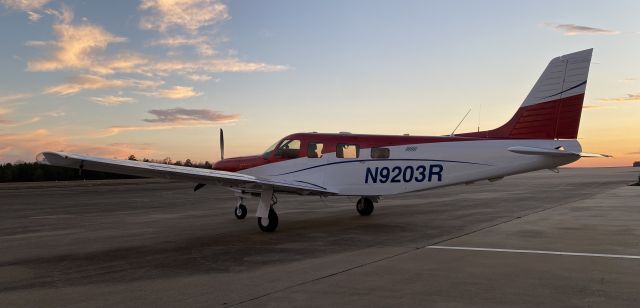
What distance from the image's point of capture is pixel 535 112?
12.0 m

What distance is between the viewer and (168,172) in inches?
410

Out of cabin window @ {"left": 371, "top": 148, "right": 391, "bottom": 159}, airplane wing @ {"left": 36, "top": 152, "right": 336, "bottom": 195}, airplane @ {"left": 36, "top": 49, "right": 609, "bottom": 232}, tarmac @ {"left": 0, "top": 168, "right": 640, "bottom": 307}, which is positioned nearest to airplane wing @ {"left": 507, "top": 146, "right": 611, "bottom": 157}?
airplane @ {"left": 36, "top": 49, "right": 609, "bottom": 232}

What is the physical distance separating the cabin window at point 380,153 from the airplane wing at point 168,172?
151 cm

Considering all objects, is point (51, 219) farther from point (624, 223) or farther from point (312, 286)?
point (624, 223)

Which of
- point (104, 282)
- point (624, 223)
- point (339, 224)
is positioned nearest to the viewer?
point (104, 282)

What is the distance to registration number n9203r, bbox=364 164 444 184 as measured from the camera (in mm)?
12219

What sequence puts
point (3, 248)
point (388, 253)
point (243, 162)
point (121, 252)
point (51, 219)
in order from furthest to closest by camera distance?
point (51, 219) → point (243, 162) → point (3, 248) → point (121, 252) → point (388, 253)

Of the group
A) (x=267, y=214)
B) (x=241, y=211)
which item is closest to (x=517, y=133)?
(x=267, y=214)

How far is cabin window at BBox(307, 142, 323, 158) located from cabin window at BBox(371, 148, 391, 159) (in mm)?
1479

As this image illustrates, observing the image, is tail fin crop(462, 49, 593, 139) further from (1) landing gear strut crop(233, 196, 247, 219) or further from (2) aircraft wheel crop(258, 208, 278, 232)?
(1) landing gear strut crop(233, 196, 247, 219)

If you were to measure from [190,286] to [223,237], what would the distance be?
481 centimetres

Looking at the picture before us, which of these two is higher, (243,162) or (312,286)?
(243,162)

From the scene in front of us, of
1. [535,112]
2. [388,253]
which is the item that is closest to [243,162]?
[388,253]

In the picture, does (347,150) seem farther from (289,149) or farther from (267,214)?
(267,214)
